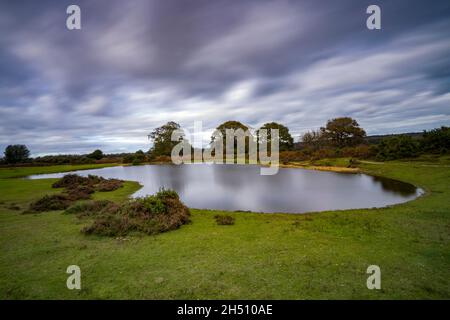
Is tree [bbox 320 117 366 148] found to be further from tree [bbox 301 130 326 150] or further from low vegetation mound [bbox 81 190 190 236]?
low vegetation mound [bbox 81 190 190 236]

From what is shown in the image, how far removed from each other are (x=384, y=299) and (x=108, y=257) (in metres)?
8.06

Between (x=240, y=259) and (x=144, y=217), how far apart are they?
5834mm

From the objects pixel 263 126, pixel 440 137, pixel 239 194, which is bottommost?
pixel 239 194

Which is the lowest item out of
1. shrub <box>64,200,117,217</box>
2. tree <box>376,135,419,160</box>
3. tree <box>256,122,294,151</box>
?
shrub <box>64,200,117,217</box>

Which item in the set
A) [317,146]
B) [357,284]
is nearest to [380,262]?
[357,284]

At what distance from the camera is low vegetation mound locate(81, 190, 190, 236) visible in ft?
34.7

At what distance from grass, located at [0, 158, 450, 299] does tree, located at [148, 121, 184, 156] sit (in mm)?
94743

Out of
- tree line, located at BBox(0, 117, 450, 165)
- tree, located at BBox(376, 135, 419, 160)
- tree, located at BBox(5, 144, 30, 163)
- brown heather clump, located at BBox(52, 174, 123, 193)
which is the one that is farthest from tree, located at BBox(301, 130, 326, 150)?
Answer: tree, located at BBox(5, 144, 30, 163)

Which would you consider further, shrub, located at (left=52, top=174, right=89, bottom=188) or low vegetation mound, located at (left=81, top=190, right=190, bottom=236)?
shrub, located at (left=52, top=174, right=89, bottom=188)

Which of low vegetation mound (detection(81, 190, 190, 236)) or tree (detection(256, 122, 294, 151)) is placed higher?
tree (detection(256, 122, 294, 151))

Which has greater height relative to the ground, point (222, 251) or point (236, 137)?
point (236, 137)

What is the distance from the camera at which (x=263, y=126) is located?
105 meters

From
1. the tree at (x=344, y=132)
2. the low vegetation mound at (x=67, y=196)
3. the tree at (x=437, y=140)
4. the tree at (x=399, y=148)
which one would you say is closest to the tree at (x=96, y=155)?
the low vegetation mound at (x=67, y=196)
